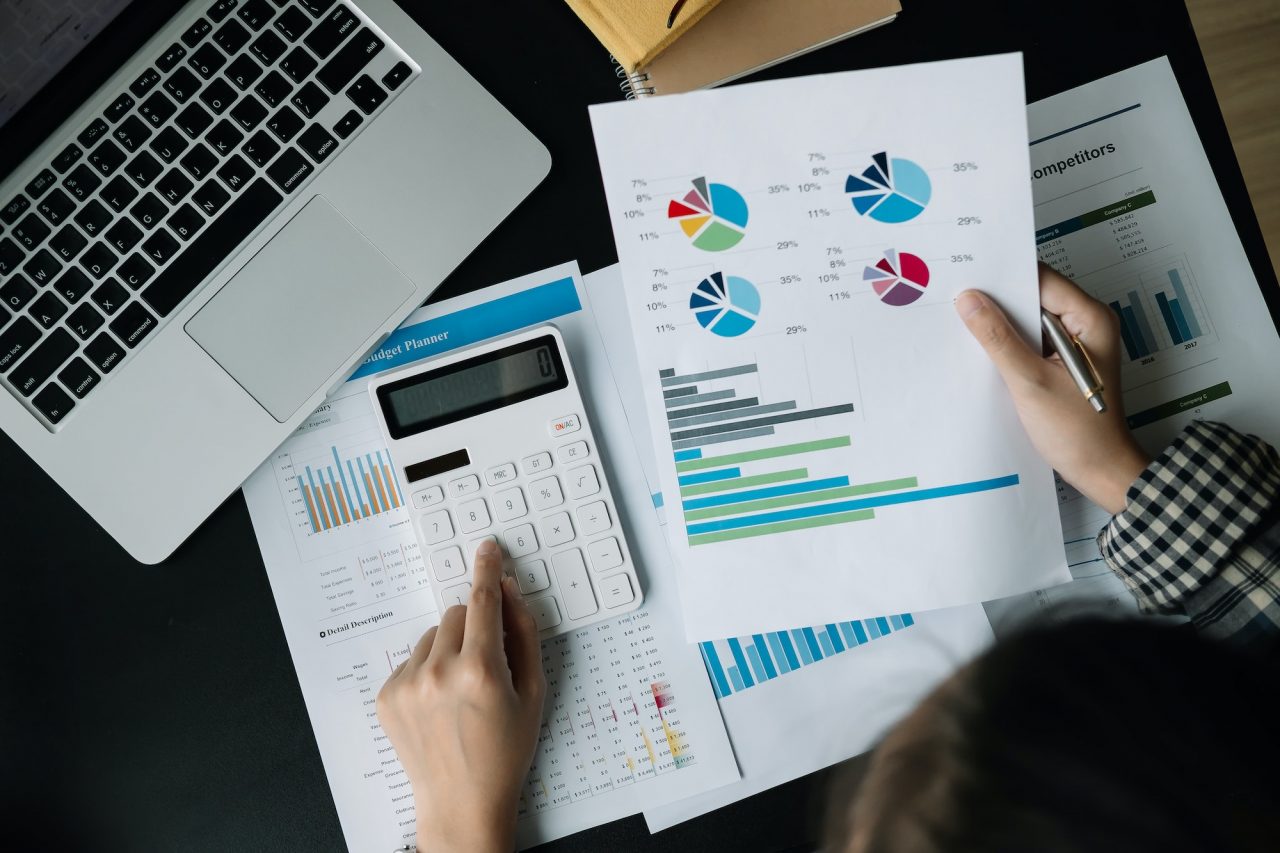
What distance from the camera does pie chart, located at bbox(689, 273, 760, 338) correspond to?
59 centimetres

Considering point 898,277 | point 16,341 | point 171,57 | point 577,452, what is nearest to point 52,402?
point 16,341

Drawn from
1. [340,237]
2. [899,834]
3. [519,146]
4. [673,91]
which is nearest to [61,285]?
[340,237]

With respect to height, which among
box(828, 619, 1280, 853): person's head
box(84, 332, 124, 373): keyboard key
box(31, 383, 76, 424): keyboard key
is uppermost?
box(84, 332, 124, 373): keyboard key

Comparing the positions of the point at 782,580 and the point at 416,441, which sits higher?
the point at 416,441

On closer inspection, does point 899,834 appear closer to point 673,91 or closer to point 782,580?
point 782,580

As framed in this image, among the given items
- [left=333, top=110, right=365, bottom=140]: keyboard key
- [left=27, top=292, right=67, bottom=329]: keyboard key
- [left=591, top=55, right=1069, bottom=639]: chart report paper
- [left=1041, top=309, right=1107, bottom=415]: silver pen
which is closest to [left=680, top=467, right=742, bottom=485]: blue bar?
[left=591, top=55, right=1069, bottom=639]: chart report paper

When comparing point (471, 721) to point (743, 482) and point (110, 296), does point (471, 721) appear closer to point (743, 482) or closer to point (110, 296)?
point (743, 482)

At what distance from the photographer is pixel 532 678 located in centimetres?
62

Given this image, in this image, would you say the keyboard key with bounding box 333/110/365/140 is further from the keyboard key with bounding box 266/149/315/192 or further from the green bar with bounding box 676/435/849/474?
the green bar with bounding box 676/435/849/474

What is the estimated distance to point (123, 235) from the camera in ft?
1.99

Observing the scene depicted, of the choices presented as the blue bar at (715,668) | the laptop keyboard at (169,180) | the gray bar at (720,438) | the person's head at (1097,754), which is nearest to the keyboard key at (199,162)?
the laptop keyboard at (169,180)

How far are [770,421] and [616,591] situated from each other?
0.16 metres

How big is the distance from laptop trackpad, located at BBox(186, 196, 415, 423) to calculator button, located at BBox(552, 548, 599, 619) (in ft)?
0.68

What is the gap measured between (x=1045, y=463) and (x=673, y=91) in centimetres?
37
